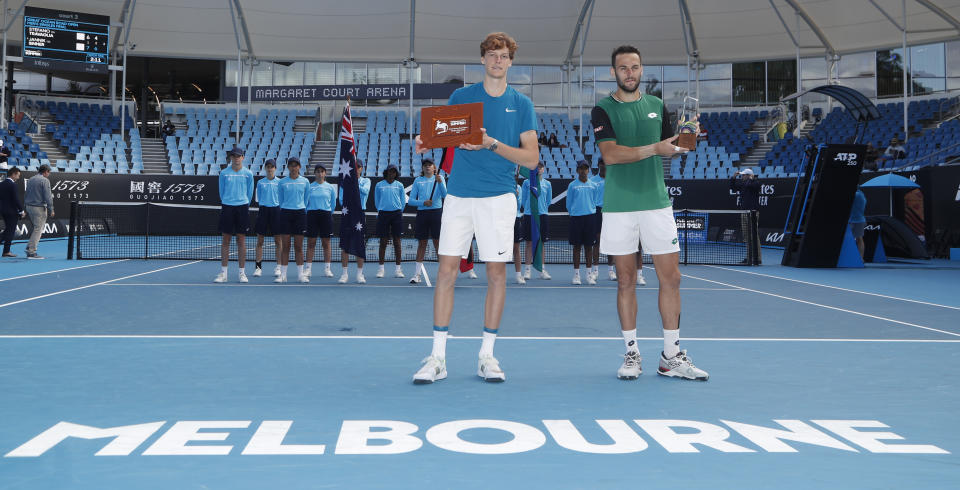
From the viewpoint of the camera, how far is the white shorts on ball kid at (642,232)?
192 inches

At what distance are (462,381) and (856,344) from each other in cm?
339

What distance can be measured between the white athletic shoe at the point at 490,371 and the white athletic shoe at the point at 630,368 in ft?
2.30

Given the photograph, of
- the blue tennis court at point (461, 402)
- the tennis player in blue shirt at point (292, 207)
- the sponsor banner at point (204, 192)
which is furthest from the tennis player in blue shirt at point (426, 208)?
the sponsor banner at point (204, 192)

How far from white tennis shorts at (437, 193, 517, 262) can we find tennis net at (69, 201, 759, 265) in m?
12.7

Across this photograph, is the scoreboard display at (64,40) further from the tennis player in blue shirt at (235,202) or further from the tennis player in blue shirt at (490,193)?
the tennis player in blue shirt at (490,193)

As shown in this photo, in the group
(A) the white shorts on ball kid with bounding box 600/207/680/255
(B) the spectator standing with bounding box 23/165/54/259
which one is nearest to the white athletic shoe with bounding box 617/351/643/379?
(A) the white shorts on ball kid with bounding box 600/207/680/255

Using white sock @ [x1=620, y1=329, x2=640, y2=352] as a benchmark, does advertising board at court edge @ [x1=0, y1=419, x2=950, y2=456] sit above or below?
below

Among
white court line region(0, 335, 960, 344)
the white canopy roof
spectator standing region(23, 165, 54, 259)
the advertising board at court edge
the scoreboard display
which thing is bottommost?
the advertising board at court edge

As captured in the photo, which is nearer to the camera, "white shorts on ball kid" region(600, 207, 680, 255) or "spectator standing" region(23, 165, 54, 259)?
"white shorts on ball kid" region(600, 207, 680, 255)

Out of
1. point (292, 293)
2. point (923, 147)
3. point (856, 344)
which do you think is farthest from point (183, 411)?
point (923, 147)

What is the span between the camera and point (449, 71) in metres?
41.8

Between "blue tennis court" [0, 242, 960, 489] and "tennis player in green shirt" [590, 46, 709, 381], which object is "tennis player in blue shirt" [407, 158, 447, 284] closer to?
"blue tennis court" [0, 242, 960, 489]

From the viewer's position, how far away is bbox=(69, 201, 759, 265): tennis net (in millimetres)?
18938

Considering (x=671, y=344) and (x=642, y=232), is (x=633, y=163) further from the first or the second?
(x=671, y=344)
